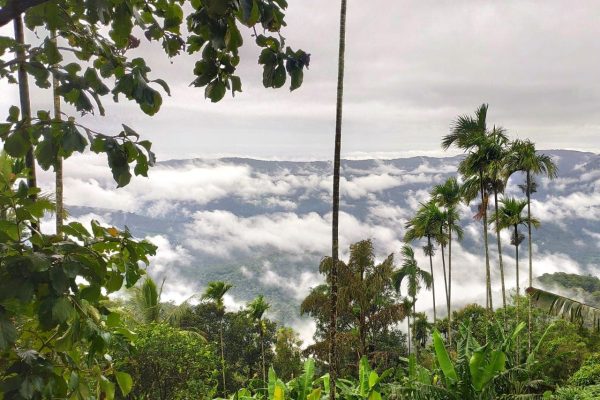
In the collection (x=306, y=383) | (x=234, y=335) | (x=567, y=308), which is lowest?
(x=234, y=335)

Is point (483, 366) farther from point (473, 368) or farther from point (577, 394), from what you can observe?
point (577, 394)

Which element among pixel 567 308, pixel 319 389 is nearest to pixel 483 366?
pixel 319 389

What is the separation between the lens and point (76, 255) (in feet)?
4.56

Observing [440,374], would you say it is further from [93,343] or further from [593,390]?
[93,343]

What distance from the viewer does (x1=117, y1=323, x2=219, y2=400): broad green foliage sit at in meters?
15.0

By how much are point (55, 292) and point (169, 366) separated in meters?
15.6

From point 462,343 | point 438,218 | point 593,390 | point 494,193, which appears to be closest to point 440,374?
point 462,343

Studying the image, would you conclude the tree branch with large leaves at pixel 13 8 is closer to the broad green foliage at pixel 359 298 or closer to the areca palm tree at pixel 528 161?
the broad green foliage at pixel 359 298

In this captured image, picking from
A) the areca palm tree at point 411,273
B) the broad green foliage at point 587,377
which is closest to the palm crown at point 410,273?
the areca palm tree at point 411,273

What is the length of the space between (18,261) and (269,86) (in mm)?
950

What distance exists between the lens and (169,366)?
15352 mm

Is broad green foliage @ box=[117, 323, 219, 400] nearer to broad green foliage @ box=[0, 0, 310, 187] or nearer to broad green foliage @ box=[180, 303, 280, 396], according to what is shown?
broad green foliage @ box=[0, 0, 310, 187]

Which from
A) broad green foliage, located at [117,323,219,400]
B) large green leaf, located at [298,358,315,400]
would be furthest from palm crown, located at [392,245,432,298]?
large green leaf, located at [298,358,315,400]

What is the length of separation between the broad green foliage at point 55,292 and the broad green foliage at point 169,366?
1415 cm
